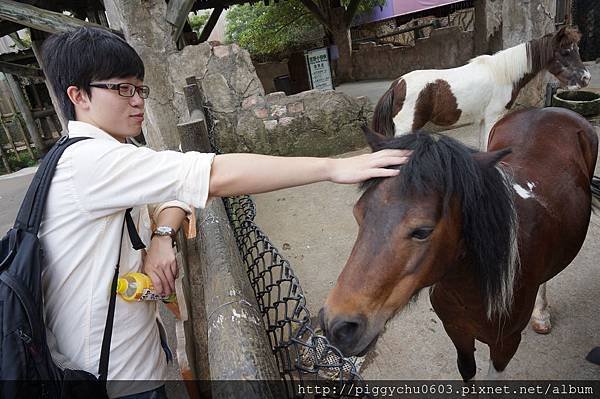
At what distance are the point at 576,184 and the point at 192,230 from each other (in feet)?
6.40

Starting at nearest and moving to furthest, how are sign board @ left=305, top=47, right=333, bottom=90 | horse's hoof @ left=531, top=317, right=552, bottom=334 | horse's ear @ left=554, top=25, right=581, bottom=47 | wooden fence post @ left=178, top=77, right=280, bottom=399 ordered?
wooden fence post @ left=178, top=77, right=280, bottom=399
horse's hoof @ left=531, top=317, right=552, bottom=334
horse's ear @ left=554, top=25, right=581, bottom=47
sign board @ left=305, top=47, right=333, bottom=90

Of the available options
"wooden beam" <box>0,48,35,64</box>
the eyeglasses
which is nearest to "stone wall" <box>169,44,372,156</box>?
the eyeglasses

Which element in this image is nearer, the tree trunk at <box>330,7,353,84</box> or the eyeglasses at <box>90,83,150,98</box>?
the eyeglasses at <box>90,83,150,98</box>

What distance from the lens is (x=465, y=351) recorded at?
5.83 ft

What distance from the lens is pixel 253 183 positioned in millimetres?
972

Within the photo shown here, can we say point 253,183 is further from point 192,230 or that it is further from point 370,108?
point 370,108

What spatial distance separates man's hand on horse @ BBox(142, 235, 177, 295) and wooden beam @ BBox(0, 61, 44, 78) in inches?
348

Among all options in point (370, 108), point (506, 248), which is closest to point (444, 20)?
point (370, 108)

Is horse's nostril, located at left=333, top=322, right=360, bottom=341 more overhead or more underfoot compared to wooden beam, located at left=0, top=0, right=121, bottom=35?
more underfoot

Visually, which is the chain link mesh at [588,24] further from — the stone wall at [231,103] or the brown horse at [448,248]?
the brown horse at [448,248]

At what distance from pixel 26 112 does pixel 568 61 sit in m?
11.6

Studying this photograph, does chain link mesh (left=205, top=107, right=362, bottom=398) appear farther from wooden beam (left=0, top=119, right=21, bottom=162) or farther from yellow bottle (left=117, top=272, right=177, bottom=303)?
wooden beam (left=0, top=119, right=21, bottom=162)

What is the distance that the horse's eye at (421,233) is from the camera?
40.1 inches

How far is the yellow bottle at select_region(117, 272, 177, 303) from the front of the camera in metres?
1.00
